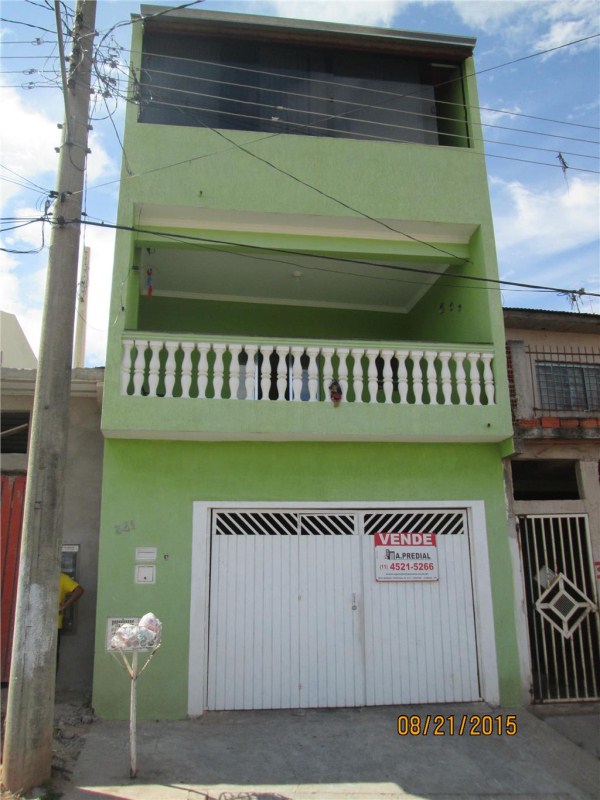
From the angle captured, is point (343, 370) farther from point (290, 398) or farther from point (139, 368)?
point (139, 368)

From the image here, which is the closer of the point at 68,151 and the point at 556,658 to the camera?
the point at 68,151

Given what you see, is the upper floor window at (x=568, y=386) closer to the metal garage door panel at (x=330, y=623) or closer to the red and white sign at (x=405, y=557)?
the red and white sign at (x=405, y=557)

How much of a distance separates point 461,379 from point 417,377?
1.76ft

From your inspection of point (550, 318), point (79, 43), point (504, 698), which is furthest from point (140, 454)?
point (550, 318)

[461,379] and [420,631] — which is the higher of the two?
[461,379]

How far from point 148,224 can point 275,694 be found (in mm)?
5607

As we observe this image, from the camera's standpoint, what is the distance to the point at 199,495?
6.52 meters

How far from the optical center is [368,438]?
22.1 feet

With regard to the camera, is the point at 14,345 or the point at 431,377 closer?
the point at 431,377

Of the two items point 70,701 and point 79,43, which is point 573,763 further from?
point 79,43

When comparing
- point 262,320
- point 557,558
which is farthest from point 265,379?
point 557,558

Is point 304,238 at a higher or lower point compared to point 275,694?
higher

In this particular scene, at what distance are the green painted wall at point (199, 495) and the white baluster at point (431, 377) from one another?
0.60m
